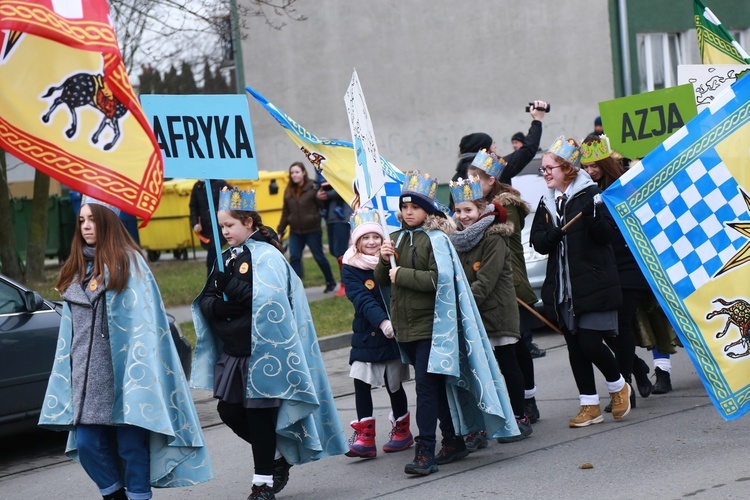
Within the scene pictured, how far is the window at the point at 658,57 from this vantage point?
89.5 feet

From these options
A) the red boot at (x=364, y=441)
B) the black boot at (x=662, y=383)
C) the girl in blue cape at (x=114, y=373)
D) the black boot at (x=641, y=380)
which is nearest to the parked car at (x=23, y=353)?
the red boot at (x=364, y=441)

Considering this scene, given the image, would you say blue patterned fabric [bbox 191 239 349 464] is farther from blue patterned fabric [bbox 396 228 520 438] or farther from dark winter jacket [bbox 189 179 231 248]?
dark winter jacket [bbox 189 179 231 248]

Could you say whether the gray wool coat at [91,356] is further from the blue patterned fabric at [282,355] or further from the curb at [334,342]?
the curb at [334,342]

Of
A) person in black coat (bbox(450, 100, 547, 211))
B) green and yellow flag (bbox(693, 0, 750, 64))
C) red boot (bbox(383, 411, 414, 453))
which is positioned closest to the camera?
red boot (bbox(383, 411, 414, 453))

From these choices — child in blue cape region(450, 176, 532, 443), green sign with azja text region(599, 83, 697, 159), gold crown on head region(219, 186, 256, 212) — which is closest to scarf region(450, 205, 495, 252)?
child in blue cape region(450, 176, 532, 443)

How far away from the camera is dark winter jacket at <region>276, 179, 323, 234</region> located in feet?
49.1

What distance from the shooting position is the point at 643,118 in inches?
343

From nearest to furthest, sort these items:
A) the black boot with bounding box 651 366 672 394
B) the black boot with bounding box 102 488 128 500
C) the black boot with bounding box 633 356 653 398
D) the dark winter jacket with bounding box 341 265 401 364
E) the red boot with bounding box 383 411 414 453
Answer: the black boot with bounding box 102 488 128 500
the dark winter jacket with bounding box 341 265 401 364
the red boot with bounding box 383 411 414 453
the black boot with bounding box 633 356 653 398
the black boot with bounding box 651 366 672 394

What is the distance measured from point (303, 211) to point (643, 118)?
695 cm

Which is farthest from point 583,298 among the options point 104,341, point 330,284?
point 330,284

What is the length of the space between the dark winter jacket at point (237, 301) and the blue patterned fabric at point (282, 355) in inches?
2.2

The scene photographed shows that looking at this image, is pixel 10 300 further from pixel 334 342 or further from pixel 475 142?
pixel 334 342

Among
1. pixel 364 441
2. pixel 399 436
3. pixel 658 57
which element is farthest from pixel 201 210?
pixel 658 57

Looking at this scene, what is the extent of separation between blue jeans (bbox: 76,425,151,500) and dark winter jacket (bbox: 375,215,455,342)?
1758mm
